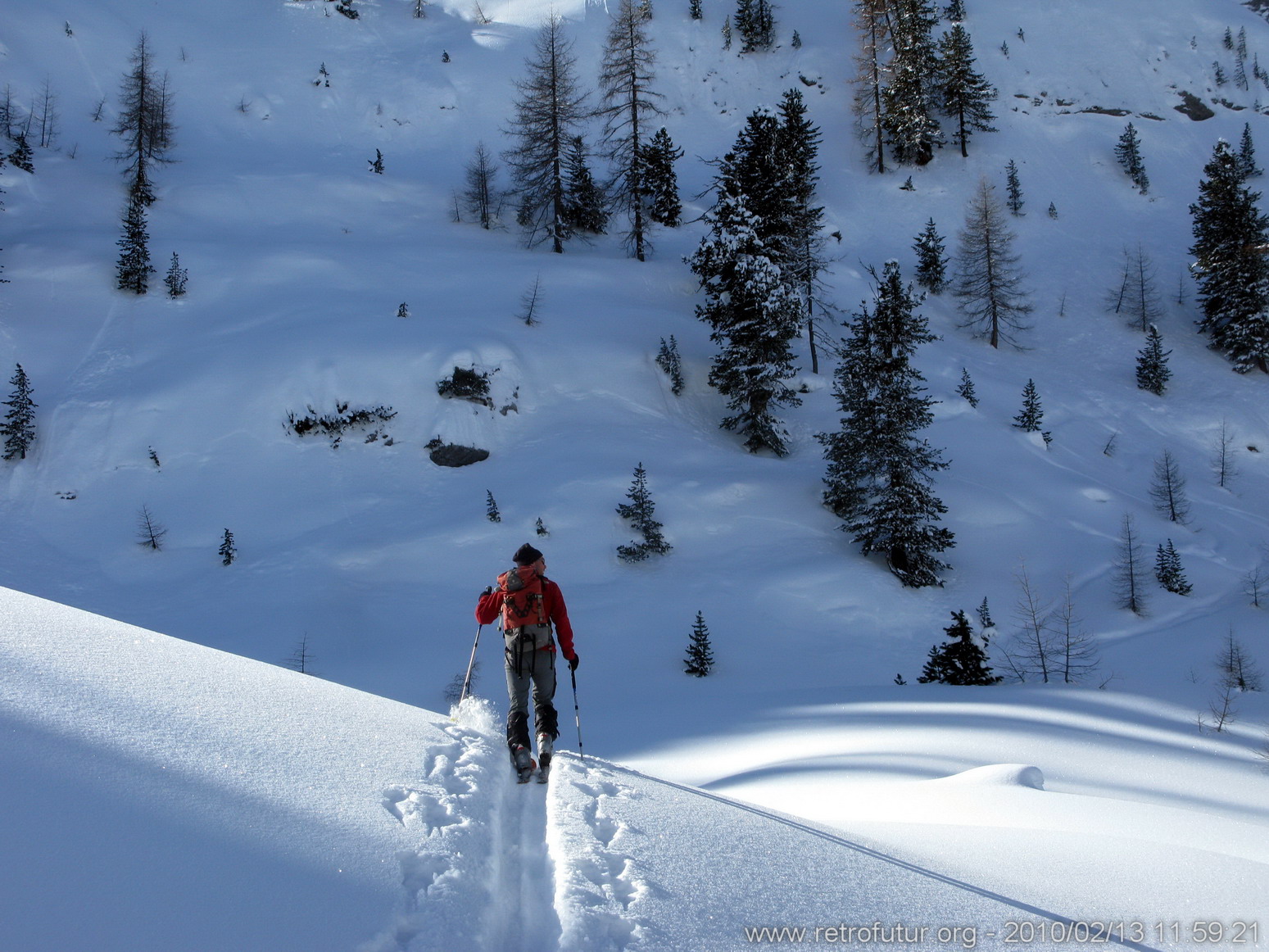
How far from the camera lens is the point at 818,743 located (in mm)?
9055

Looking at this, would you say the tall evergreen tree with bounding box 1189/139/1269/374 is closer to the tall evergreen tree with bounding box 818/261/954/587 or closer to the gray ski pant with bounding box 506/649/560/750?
the tall evergreen tree with bounding box 818/261/954/587

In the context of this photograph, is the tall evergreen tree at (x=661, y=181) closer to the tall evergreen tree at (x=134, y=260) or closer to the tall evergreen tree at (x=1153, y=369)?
the tall evergreen tree at (x=134, y=260)

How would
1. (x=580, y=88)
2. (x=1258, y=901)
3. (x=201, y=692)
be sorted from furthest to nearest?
1. (x=580, y=88)
2. (x=201, y=692)
3. (x=1258, y=901)

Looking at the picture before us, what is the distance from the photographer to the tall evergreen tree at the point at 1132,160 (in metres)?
41.7

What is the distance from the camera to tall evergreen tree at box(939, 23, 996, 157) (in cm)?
4325

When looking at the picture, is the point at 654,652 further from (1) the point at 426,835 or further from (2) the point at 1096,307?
(2) the point at 1096,307

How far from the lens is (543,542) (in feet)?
57.1

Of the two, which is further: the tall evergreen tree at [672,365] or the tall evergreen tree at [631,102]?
the tall evergreen tree at [631,102]

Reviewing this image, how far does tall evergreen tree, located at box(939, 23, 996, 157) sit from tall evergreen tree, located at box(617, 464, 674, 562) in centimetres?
3986

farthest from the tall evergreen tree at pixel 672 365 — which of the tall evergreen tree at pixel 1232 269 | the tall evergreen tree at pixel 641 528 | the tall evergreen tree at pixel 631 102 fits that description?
the tall evergreen tree at pixel 1232 269

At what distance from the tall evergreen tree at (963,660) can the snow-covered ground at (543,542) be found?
70.1 inches

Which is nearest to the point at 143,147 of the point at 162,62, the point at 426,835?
the point at 162,62

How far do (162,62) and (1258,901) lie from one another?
169 feet

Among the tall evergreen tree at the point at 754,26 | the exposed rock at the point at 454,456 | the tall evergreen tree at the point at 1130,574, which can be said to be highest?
the tall evergreen tree at the point at 754,26
